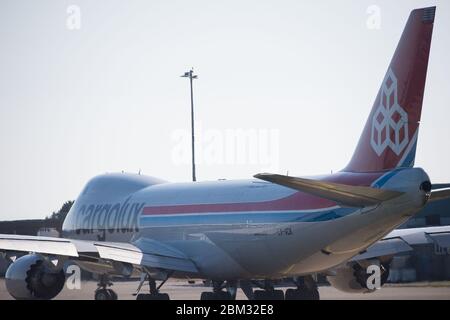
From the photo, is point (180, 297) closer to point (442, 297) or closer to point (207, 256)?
point (207, 256)

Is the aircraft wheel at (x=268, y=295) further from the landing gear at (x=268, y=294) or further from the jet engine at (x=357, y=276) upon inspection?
the jet engine at (x=357, y=276)

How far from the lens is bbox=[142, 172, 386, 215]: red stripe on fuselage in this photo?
26.5 metres

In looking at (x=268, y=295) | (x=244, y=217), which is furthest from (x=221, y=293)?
(x=244, y=217)

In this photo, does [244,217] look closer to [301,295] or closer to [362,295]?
[301,295]

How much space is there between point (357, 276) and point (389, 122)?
7765mm

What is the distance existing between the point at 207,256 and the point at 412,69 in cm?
941

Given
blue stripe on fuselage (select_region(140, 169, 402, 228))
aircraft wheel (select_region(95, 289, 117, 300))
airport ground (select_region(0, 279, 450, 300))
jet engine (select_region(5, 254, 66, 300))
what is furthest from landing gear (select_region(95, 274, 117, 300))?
jet engine (select_region(5, 254, 66, 300))

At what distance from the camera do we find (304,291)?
106 feet

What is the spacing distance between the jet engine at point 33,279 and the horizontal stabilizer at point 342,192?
930 centimetres

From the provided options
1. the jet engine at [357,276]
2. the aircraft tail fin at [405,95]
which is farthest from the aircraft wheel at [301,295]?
the aircraft tail fin at [405,95]

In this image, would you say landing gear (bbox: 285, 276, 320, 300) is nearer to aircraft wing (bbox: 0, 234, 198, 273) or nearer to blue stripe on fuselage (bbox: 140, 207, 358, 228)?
aircraft wing (bbox: 0, 234, 198, 273)
